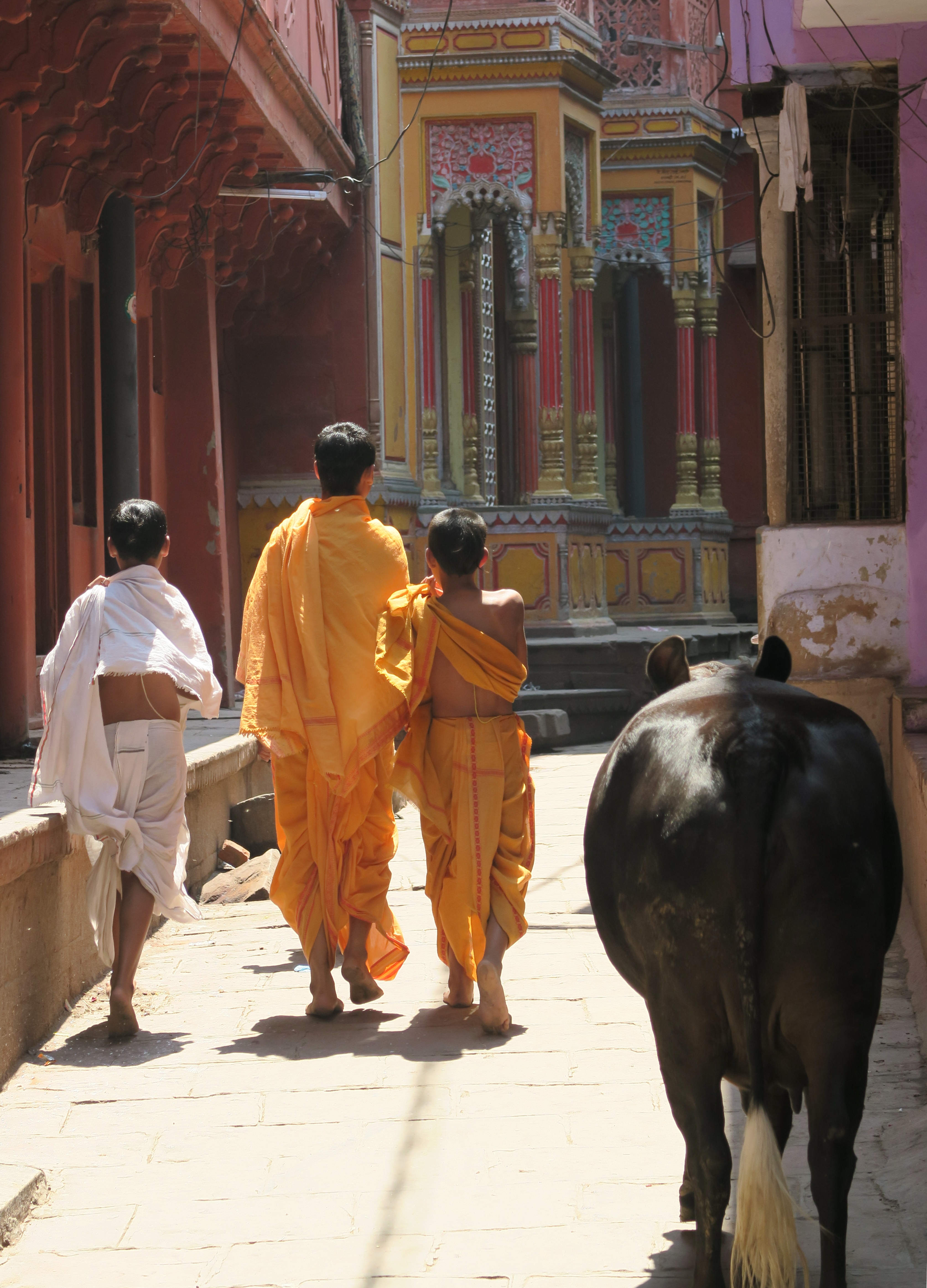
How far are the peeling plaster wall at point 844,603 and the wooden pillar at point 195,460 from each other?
5.02 m

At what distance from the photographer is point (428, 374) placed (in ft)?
47.9

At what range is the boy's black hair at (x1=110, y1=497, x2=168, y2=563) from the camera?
16.7ft

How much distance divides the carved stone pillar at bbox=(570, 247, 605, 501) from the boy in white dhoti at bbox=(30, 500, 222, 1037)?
10377mm

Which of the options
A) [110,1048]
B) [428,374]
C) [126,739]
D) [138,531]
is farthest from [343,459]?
[428,374]

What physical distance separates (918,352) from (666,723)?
415 cm

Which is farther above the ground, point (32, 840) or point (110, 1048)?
point (32, 840)

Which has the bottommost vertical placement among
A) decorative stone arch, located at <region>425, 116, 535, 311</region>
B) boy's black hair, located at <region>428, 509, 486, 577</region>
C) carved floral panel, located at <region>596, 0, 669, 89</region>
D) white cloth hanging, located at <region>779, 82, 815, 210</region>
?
boy's black hair, located at <region>428, 509, 486, 577</region>

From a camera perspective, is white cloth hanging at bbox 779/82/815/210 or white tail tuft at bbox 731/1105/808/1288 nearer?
white tail tuft at bbox 731/1105/808/1288

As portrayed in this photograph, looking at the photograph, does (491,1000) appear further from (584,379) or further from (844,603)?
(584,379)

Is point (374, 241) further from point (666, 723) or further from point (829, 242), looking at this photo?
point (666, 723)

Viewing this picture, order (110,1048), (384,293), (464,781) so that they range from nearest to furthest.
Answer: (110,1048)
(464,781)
(384,293)

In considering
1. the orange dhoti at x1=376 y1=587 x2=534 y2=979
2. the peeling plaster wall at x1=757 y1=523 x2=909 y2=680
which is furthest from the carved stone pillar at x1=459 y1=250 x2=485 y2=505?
the orange dhoti at x1=376 y1=587 x2=534 y2=979

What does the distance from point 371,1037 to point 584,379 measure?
11.1 metres

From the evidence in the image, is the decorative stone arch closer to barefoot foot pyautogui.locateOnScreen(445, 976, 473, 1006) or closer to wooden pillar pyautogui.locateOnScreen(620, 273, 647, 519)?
wooden pillar pyautogui.locateOnScreen(620, 273, 647, 519)
